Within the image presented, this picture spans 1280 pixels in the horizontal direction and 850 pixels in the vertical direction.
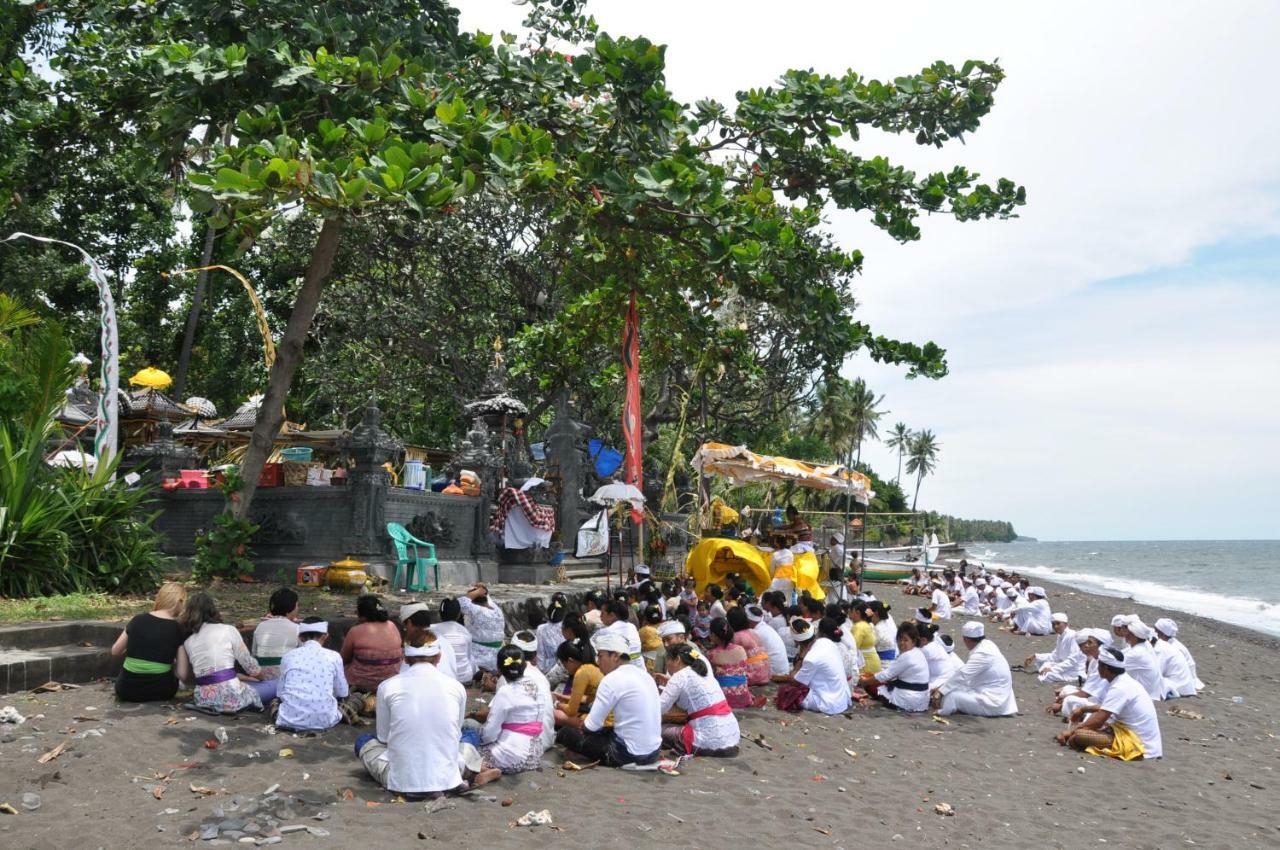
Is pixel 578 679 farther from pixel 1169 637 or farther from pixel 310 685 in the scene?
pixel 1169 637

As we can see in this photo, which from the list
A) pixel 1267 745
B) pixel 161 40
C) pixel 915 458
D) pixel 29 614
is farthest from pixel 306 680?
pixel 915 458

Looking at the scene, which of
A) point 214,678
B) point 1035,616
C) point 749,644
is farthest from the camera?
point 1035,616

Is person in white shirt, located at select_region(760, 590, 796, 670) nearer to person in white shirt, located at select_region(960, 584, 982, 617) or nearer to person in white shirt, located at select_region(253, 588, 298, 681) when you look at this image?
person in white shirt, located at select_region(253, 588, 298, 681)

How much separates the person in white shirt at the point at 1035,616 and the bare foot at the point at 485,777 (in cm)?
1579

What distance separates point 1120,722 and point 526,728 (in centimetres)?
610

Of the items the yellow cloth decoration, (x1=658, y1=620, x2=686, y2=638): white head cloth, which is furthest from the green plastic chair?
the yellow cloth decoration

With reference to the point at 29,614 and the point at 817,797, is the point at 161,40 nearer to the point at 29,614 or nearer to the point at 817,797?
the point at 29,614

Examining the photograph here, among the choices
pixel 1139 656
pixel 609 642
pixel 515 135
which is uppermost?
pixel 515 135

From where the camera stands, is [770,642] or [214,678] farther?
[770,642]

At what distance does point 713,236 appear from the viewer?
870 cm

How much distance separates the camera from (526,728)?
684 centimetres

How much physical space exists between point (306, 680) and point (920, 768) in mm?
5382

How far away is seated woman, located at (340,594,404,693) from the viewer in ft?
27.0

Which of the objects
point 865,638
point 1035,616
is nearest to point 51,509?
point 865,638
